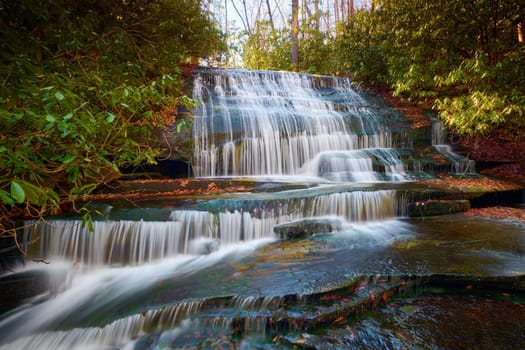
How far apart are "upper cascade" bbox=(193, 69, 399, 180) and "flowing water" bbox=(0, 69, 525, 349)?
1.87m

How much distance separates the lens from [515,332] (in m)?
2.49

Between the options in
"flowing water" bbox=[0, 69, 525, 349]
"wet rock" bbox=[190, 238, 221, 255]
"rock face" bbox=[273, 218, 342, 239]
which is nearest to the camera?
"flowing water" bbox=[0, 69, 525, 349]

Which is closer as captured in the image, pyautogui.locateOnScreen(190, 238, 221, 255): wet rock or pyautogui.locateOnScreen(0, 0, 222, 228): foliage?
pyautogui.locateOnScreen(0, 0, 222, 228): foliage

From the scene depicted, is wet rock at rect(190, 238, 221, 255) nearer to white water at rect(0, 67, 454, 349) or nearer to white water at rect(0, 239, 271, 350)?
white water at rect(0, 67, 454, 349)

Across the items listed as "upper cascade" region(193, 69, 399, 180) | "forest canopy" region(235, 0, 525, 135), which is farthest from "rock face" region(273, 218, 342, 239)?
"forest canopy" region(235, 0, 525, 135)

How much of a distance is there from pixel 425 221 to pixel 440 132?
5.94 metres

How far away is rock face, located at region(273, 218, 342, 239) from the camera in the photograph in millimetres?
4527

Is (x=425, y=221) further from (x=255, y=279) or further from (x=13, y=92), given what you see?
(x=13, y=92)

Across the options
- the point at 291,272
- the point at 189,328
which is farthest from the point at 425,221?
the point at 189,328

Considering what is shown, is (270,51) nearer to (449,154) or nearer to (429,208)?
(449,154)

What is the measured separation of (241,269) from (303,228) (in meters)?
1.45

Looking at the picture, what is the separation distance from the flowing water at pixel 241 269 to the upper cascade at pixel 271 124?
6.12 feet

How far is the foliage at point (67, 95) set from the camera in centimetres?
199

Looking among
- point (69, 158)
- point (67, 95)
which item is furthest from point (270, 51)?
point (69, 158)
